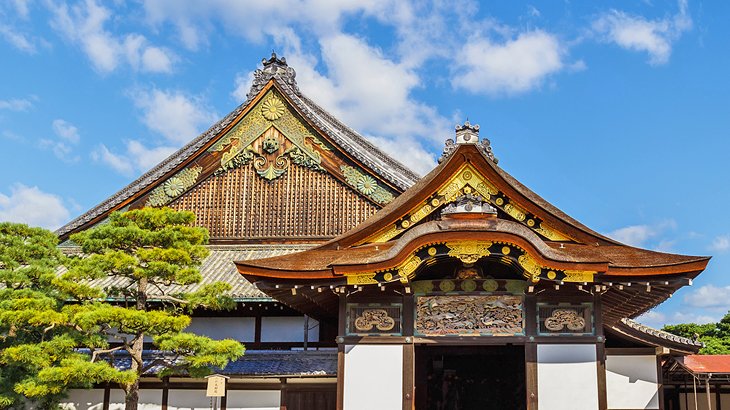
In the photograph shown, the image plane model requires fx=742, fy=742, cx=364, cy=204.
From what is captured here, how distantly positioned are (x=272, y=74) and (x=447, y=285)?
36.3 ft

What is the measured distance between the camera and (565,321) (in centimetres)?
1253

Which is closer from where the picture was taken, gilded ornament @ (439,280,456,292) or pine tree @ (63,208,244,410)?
gilded ornament @ (439,280,456,292)

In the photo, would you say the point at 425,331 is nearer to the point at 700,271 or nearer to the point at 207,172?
the point at 700,271

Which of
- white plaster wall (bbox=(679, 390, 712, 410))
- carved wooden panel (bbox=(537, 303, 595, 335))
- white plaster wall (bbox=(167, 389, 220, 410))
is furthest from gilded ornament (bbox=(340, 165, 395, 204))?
white plaster wall (bbox=(679, 390, 712, 410))

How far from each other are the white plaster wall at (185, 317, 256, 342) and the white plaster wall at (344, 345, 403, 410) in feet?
17.7

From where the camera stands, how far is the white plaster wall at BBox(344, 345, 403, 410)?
12.4 m

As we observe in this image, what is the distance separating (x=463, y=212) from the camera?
40.4 feet

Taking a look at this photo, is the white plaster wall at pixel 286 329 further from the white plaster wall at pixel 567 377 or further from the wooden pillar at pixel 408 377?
the white plaster wall at pixel 567 377

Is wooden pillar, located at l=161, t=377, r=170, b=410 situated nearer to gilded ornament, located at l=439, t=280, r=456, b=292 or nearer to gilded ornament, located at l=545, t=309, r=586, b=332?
gilded ornament, located at l=439, t=280, r=456, b=292

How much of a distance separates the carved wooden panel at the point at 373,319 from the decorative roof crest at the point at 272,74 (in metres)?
10.4

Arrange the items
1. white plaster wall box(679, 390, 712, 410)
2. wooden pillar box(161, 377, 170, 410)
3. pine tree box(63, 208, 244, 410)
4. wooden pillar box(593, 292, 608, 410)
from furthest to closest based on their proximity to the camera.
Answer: white plaster wall box(679, 390, 712, 410) → wooden pillar box(161, 377, 170, 410) → pine tree box(63, 208, 244, 410) → wooden pillar box(593, 292, 608, 410)

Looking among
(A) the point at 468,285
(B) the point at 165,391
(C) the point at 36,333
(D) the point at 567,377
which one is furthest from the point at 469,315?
(C) the point at 36,333

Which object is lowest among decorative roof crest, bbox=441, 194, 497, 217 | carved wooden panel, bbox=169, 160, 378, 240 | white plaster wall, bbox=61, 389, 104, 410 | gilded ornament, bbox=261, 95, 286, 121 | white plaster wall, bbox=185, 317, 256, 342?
white plaster wall, bbox=61, 389, 104, 410

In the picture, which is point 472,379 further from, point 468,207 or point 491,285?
point 468,207
